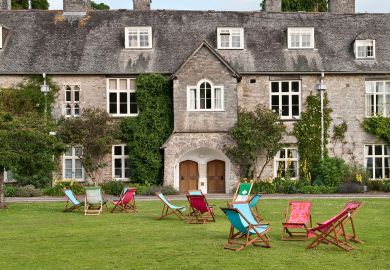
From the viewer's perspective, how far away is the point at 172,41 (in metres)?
40.1

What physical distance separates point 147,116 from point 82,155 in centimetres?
407

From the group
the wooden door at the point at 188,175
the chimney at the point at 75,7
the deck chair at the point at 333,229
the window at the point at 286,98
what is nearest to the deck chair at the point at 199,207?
the deck chair at the point at 333,229

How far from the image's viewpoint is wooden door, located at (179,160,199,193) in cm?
3812

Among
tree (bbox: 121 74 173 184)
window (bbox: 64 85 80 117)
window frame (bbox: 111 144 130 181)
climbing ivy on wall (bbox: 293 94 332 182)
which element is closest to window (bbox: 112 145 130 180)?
window frame (bbox: 111 144 130 181)

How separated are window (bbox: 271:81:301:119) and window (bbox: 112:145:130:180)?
862 cm

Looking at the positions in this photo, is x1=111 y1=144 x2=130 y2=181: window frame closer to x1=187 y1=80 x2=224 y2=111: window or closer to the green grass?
x1=187 y1=80 x2=224 y2=111: window

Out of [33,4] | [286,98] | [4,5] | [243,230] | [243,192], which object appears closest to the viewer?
[243,230]

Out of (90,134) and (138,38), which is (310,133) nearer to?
(138,38)

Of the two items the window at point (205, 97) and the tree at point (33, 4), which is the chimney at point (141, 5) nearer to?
the window at point (205, 97)

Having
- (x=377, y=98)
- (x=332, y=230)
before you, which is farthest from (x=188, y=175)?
(x=332, y=230)

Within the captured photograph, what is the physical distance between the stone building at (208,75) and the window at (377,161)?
6cm

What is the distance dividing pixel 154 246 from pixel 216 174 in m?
22.9

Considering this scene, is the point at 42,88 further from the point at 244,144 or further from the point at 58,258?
the point at 58,258

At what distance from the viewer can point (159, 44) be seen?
39875 mm
